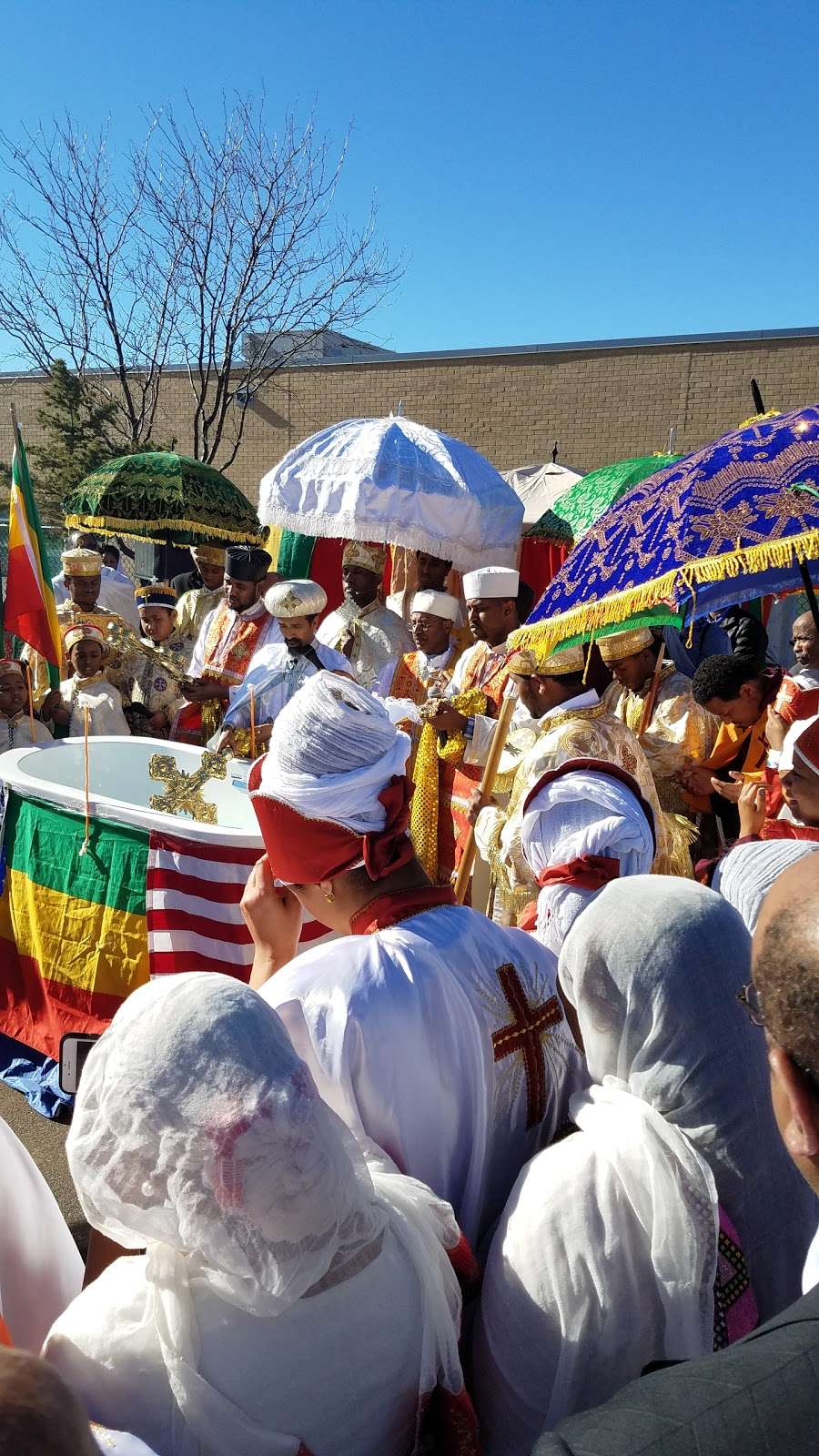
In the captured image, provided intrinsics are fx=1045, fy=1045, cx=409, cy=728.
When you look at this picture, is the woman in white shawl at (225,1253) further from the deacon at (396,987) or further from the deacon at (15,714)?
the deacon at (15,714)

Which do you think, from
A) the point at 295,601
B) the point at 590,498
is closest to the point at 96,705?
the point at 295,601

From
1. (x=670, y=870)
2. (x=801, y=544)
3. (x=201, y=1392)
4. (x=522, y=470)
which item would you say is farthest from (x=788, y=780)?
(x=522, y=470)

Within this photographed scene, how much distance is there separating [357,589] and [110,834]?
3.44 meters

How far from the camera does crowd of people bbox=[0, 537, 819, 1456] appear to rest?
3.67 feet

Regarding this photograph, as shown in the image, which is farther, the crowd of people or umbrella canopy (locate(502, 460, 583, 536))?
umbrella canopy (locate(502, 460, 583, 536))

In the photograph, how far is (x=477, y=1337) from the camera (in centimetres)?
163

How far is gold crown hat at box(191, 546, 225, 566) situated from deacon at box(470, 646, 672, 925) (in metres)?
5.98

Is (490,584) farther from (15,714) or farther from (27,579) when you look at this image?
(15,714)

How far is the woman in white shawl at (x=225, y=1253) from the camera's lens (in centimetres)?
130

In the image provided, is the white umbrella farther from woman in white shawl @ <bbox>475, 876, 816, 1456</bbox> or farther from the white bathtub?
woman in white shawl @ <bbox>475, 876, 816, 1456</bbox>

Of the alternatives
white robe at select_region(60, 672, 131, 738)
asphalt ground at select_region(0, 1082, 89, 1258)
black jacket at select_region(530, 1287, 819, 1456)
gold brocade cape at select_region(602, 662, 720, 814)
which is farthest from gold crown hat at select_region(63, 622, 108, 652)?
black jacket at select_region(530, 1287, 819, 1456)

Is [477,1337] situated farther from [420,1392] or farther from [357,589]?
[357,589]

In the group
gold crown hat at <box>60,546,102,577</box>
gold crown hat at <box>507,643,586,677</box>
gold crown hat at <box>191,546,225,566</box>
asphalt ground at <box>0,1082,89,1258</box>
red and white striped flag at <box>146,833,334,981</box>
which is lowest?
asphalt ground at <box>0,1082,89,1258</box>

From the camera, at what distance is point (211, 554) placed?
9.47 metres
